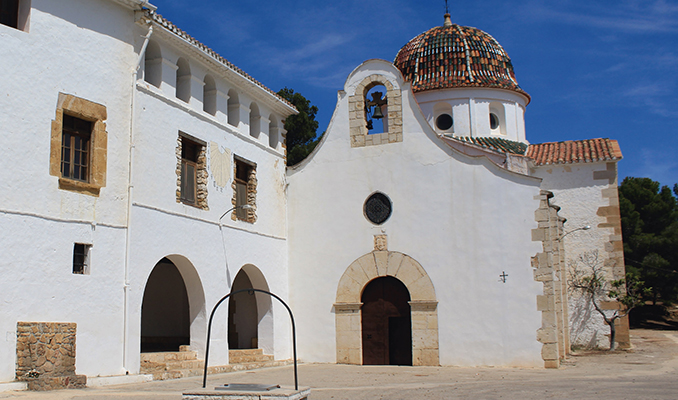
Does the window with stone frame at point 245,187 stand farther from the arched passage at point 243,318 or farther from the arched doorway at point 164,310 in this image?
the arched doorway at point 164,310

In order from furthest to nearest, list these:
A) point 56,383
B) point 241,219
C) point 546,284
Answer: point 241,219, point 546,284, point 56,383

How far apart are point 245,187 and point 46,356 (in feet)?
21.6

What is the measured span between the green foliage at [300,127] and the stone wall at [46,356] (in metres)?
18.6

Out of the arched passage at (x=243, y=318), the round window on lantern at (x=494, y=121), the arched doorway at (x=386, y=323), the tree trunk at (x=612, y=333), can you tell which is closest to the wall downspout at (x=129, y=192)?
the arched passage at (x=243, y=318)

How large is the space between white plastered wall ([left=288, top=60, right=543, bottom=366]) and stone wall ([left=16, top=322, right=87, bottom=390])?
687cm

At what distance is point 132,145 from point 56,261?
2.50 m

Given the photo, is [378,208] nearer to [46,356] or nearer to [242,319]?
[242,319]

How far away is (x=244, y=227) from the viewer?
1455cm

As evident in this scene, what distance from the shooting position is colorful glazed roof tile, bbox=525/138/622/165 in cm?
1852

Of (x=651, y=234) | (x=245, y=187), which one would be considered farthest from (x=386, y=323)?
(x=651, y=234)

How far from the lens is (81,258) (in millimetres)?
10391

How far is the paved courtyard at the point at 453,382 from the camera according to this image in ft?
29.3

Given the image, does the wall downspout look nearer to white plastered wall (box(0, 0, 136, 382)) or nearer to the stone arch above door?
white plastered wall (box(0, 0, 136, 382))

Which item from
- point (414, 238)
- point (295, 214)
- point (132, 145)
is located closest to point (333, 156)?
point (295, 214)
